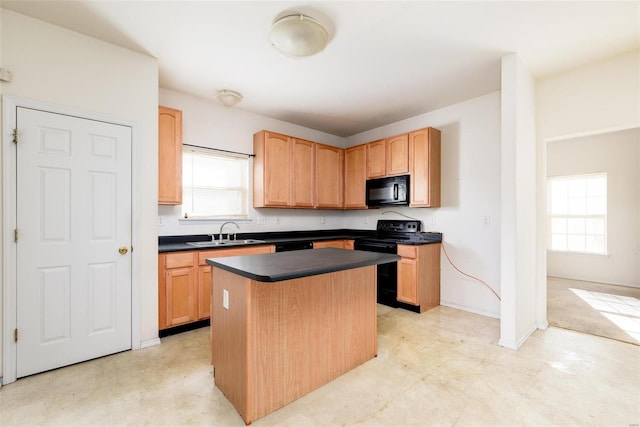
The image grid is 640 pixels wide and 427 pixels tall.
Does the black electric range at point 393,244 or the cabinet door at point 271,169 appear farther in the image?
the cabinet door at point 271,169

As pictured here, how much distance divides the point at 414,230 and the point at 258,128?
274 centimetres

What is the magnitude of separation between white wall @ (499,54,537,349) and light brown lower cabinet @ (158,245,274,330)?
2.87 m

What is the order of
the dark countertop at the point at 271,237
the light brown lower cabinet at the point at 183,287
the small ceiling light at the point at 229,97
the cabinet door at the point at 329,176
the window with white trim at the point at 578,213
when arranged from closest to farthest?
1. the light brown lower cabinet at the point at 183,287
2. the dark countertop at the point at 271,237
3. the small ceiling light at the point at 229,97
4. the cabinet door at the point at 329,176
5. the window with white trim at the point at 578,213

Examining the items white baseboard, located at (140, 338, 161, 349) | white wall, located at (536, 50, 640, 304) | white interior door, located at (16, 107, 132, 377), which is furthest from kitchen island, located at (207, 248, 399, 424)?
white wall, located at (536, 50, 640, 304)

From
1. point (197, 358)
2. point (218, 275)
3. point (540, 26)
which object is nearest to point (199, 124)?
point (218, 275)

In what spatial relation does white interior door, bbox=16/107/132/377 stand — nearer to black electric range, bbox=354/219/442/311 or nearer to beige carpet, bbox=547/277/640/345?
black electric range, bbox=354/219/442/311

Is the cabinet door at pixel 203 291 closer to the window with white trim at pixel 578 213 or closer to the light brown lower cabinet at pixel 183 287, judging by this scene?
the light brown lower cabinet at pixel 183 287

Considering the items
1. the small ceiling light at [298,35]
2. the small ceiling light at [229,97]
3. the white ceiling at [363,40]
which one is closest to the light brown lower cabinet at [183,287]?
the small ceiling light at [229,97]

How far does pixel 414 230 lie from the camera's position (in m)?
4.15

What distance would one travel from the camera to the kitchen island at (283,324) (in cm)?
167

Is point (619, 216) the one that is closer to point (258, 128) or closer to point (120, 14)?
point (258, 128)

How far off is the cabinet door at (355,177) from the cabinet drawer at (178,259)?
8.74 ft

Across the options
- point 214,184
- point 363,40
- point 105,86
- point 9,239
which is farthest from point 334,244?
point 9,239

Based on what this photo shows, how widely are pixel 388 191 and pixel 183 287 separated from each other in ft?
9.57
